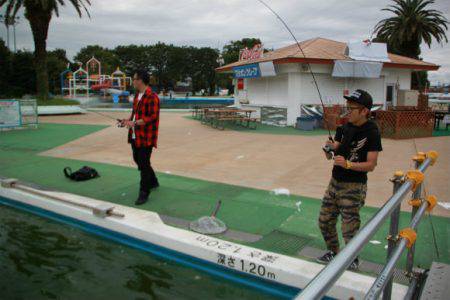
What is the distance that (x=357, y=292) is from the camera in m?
3.25

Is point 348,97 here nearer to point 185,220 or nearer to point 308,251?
point 308,251

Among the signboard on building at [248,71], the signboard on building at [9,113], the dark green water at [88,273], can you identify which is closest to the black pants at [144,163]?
the dark green water at [88,273]

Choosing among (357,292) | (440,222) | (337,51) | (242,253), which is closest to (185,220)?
(242,253)

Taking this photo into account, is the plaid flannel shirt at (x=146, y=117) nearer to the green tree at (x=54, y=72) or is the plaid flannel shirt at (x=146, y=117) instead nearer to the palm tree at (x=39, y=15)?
the palm tree at (x=39, y=15)

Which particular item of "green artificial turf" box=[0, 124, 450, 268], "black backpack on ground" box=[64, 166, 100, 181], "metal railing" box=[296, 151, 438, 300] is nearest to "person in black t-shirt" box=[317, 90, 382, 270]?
"metal railing" box=[296, 151, 438, 300]

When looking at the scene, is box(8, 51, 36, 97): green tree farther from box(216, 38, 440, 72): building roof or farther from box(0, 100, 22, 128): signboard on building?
box(0, 100, 22, 128): signboard on building

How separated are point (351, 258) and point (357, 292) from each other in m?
2.04

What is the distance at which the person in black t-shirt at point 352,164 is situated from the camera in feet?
10.7

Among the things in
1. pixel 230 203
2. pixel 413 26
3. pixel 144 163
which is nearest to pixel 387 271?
pixel 230 203

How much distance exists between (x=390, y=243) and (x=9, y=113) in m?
14.1

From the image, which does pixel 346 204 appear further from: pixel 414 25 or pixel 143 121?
pixel 414 25

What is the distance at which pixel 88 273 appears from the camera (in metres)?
4.10

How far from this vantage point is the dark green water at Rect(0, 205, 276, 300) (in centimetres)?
372

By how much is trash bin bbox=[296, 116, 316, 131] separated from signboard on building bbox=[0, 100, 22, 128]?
10.2 metres
